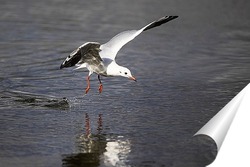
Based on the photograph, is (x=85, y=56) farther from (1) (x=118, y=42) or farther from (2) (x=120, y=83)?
(2) (x=120, y=83)

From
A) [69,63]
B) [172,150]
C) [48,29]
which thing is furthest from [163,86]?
[48,29]

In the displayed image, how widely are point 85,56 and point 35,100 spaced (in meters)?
0.97

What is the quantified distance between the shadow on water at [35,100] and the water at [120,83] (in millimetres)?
13

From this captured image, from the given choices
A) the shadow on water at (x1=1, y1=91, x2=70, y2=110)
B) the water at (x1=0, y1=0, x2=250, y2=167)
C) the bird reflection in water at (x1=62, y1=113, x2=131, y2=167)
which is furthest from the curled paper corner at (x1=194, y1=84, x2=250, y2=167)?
the shadow on water at (x1=1, y1=91, x2=70, y2=110)

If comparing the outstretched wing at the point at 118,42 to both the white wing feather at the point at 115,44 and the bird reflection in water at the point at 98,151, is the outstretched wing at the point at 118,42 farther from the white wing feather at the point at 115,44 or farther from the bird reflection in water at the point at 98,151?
the bird reflection in water at the point at 98,151

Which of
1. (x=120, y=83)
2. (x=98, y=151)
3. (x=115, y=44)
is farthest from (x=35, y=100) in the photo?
(x=98, y=151)

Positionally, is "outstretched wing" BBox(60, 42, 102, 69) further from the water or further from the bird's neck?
the water

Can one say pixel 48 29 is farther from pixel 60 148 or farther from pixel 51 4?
pixel 60 148

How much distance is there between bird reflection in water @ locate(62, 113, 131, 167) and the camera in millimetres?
6777

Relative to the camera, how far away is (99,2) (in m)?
16.0

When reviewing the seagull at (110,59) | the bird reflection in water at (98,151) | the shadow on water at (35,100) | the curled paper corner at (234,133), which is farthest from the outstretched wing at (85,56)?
the curled paper corner at (234,133)

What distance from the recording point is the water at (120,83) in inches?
284

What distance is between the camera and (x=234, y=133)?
652cm

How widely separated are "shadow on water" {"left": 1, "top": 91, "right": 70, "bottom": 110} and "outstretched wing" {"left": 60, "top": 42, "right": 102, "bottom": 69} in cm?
54
